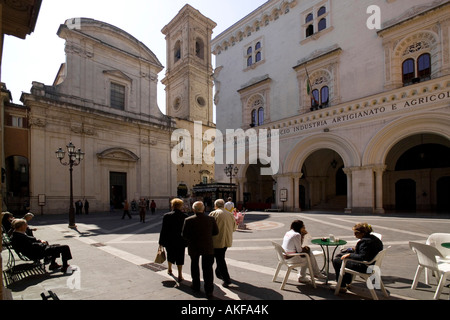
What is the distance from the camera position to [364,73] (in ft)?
61.6

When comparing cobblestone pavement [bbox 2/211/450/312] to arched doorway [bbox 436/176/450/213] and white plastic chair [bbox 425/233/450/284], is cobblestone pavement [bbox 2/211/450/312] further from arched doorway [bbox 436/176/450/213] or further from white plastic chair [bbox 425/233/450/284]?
arched doorway [bbox 436/176/450/213]

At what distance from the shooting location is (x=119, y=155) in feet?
87.6

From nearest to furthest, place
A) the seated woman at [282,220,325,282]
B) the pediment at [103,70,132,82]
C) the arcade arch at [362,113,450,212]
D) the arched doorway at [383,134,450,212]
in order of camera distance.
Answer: the seated woman at [282,220,325,282] → the arcade arch at [362,113,450,212] → the arched doorway at [383,134,450,212] → the pediment at [103,70,132,82]

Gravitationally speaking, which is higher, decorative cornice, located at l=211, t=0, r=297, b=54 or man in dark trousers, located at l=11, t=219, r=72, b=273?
decorative cornice, located at l=211, t=0, r=297, b=54

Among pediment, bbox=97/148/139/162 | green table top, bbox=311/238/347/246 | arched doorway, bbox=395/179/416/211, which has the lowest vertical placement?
arched doorway, bbox=395/179/416/211

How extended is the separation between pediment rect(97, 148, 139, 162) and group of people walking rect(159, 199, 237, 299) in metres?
22.3

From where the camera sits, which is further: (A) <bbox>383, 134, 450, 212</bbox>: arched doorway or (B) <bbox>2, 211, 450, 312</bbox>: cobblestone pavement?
(A) <bbox>383, 134, 450, 212</bbox>: arched doorway

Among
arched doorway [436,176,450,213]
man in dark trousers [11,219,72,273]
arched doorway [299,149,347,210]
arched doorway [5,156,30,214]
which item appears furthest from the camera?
arched doorway [299,149,347,210]

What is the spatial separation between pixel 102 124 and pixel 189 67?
21342 millimetres

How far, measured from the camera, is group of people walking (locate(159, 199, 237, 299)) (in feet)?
15.6

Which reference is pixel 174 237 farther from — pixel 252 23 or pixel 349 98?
pixel 252 23

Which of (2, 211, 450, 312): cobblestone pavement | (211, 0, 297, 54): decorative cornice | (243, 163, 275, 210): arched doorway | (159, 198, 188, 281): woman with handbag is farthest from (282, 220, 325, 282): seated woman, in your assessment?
(211, 0, 297, 54): decorative cornice

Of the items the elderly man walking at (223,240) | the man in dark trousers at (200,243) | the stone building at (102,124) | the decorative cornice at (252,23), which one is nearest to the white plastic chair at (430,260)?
the elderly man walking at (223,240)
